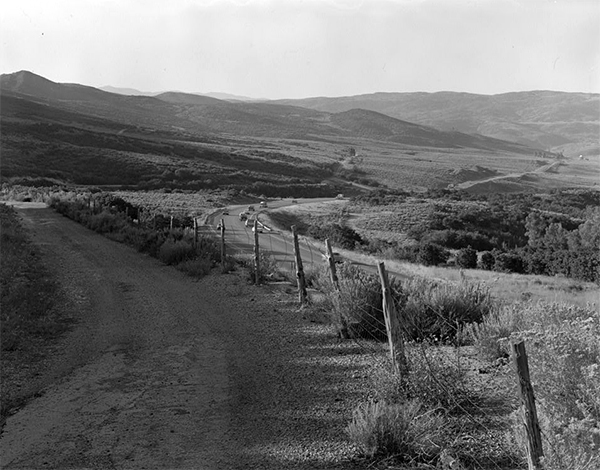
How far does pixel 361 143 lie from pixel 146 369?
609ft

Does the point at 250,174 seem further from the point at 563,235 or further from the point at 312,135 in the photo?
the point at 312,135

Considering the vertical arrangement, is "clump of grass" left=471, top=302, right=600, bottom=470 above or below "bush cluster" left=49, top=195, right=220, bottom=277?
above

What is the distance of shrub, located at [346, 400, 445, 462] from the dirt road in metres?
0.29

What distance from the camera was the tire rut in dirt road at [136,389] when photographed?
526 centimetres

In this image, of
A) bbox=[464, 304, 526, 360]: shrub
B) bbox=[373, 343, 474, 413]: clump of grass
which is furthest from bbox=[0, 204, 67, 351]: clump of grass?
bbox=[464, 304, 526, 360]: shrub

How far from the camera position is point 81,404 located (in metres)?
6.51

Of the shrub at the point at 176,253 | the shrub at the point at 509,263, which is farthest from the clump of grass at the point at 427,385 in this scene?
the shrub at the point at 509,263

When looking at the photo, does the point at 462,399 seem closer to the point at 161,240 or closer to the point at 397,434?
the point at 397,434

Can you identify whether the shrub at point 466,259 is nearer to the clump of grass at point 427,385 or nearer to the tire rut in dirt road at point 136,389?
the tire rut in dirt road at point 136,389

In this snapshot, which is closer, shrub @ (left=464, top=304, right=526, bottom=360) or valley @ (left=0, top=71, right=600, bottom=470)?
valley @ (left=0, top=71, right=600, bottom=470)

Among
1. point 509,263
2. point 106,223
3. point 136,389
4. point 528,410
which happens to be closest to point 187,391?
point 136,389

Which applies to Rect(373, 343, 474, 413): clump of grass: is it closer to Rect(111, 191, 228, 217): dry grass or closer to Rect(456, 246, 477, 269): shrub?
Rect(456, 246, 477, 269): shrub

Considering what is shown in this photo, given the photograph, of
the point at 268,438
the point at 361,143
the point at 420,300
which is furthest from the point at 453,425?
the point at 361,143

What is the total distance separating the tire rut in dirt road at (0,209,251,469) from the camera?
5.26m
